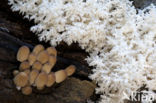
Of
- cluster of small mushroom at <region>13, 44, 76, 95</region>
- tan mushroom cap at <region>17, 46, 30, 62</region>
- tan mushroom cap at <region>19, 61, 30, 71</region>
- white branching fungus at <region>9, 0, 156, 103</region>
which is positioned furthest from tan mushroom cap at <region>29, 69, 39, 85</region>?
white branching fungus at <region>9, 0, 156, 103</region>

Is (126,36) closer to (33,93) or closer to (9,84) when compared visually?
(33,93)

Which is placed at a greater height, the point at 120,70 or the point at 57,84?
the point at 120,70

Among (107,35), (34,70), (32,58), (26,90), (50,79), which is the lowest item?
(26,90)

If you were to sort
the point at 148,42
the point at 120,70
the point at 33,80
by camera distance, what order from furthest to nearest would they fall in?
the point at 148,42, the point at 120,70, the point at 33,80

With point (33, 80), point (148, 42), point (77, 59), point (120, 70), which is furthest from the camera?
point (77, 59)

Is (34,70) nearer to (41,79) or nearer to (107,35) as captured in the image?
(41,79)

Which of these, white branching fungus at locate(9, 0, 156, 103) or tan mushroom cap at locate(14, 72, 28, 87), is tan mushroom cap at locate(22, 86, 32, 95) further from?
white branching fungus at locate(9, 0, 156, 103)

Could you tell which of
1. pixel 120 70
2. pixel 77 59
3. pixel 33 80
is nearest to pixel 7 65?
pixel 33 80

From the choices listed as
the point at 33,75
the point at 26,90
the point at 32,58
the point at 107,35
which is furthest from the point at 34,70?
the point at 107,35
